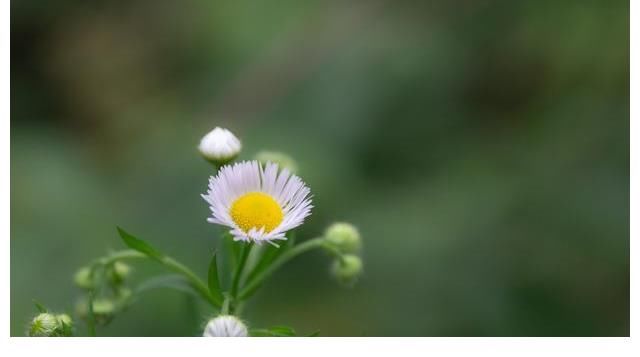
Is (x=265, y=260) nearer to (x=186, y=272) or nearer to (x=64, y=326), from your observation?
(x=186, y=272)

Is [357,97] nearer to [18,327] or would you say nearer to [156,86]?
[156,86]

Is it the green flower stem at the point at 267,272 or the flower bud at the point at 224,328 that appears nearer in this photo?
the flower bud at the point at 224,328

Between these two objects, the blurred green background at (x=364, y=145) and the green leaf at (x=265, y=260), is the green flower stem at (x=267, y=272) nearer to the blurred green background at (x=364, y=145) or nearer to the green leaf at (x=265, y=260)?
the green leaf at (x=265, y=260)

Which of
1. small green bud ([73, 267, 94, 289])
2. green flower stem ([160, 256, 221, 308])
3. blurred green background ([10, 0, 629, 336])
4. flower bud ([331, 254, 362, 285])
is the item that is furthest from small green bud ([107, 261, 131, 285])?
blurred green background ([10, 0, 629, 336])

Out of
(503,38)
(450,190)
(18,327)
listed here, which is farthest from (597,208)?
(18,327)

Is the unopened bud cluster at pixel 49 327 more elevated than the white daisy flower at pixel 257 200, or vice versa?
the white daisy flower at pixel 257 200

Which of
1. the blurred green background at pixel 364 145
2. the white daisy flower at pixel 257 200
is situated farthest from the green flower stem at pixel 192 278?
the blurred green background at pixel 364 145
